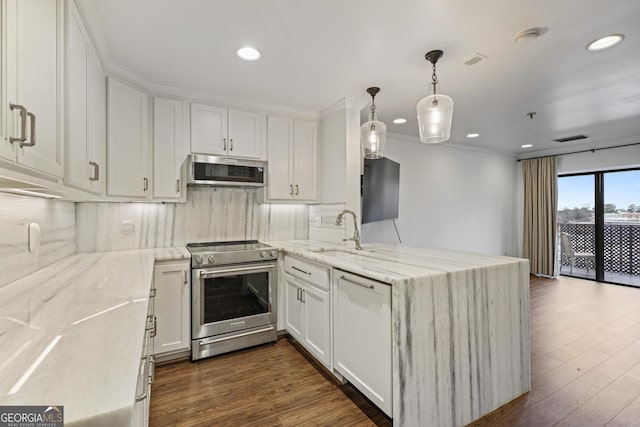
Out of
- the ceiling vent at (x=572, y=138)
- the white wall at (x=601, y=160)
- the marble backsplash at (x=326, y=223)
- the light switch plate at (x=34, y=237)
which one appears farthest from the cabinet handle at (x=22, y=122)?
the white wall at (x=601, y=160)

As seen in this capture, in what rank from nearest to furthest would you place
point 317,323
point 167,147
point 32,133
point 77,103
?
point 32,133, point 77,103, point 317,323, point 167,147

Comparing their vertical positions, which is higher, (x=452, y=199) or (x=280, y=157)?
(x=280, y=157)

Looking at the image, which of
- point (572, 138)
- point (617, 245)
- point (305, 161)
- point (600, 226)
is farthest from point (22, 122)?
point (617, 245)

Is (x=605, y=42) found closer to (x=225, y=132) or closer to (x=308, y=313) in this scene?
(x=308, y=313)

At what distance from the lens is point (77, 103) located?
154cm

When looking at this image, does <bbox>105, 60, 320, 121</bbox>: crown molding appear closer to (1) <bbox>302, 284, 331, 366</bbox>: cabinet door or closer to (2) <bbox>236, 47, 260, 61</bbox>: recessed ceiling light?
(2) <bbox>236, 47, 260, 61</bbox>: recessed ceiling light

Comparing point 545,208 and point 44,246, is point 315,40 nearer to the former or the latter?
point 44,246

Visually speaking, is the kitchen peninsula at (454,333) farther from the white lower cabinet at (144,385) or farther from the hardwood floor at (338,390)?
the white lower cabinet at (144,385)

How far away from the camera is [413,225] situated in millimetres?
4711

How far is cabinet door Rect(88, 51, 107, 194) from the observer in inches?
71.3

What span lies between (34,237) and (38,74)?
108 centimetres

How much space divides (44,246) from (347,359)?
82.7 inches

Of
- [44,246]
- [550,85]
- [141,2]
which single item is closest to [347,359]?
[44,246]

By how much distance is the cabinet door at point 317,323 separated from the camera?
2.19m
